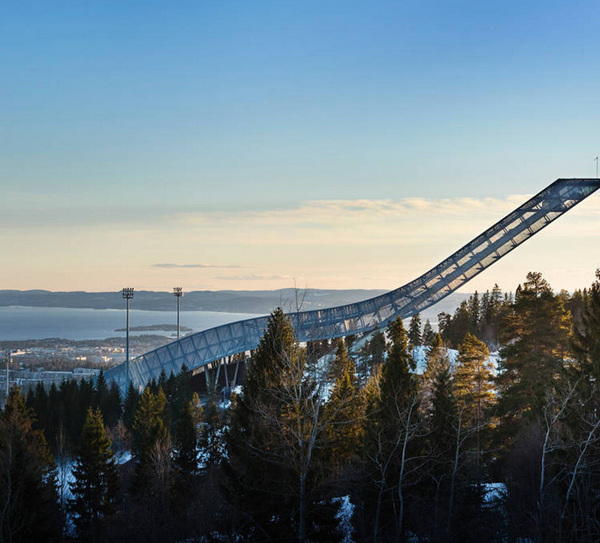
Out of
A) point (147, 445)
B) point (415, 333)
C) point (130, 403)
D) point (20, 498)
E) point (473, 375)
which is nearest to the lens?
point (20, 498)

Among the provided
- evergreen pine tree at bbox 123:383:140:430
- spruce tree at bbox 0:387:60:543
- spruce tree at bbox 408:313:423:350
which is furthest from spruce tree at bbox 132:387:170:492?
spruce tree at bbox 408:313:423:350

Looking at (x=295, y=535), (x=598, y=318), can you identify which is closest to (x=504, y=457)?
(x=598, y=318)

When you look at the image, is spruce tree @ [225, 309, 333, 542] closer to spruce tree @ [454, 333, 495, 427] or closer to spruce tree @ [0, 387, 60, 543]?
spruce tree @ [0, 387, 60, 543]

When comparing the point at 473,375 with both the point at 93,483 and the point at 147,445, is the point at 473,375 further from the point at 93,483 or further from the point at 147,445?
the point at 93,483

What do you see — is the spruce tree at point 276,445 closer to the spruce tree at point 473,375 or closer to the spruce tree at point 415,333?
the spruce tree at point 473,375

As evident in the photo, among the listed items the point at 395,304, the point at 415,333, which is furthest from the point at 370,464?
the point at 415,333

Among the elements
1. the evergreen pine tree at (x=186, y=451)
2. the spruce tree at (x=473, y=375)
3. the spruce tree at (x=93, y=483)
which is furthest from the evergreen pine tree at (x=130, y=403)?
the spruce tree at (x=473, y=375)

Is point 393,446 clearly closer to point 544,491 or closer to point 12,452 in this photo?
point 544,491

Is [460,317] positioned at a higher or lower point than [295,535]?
higher
